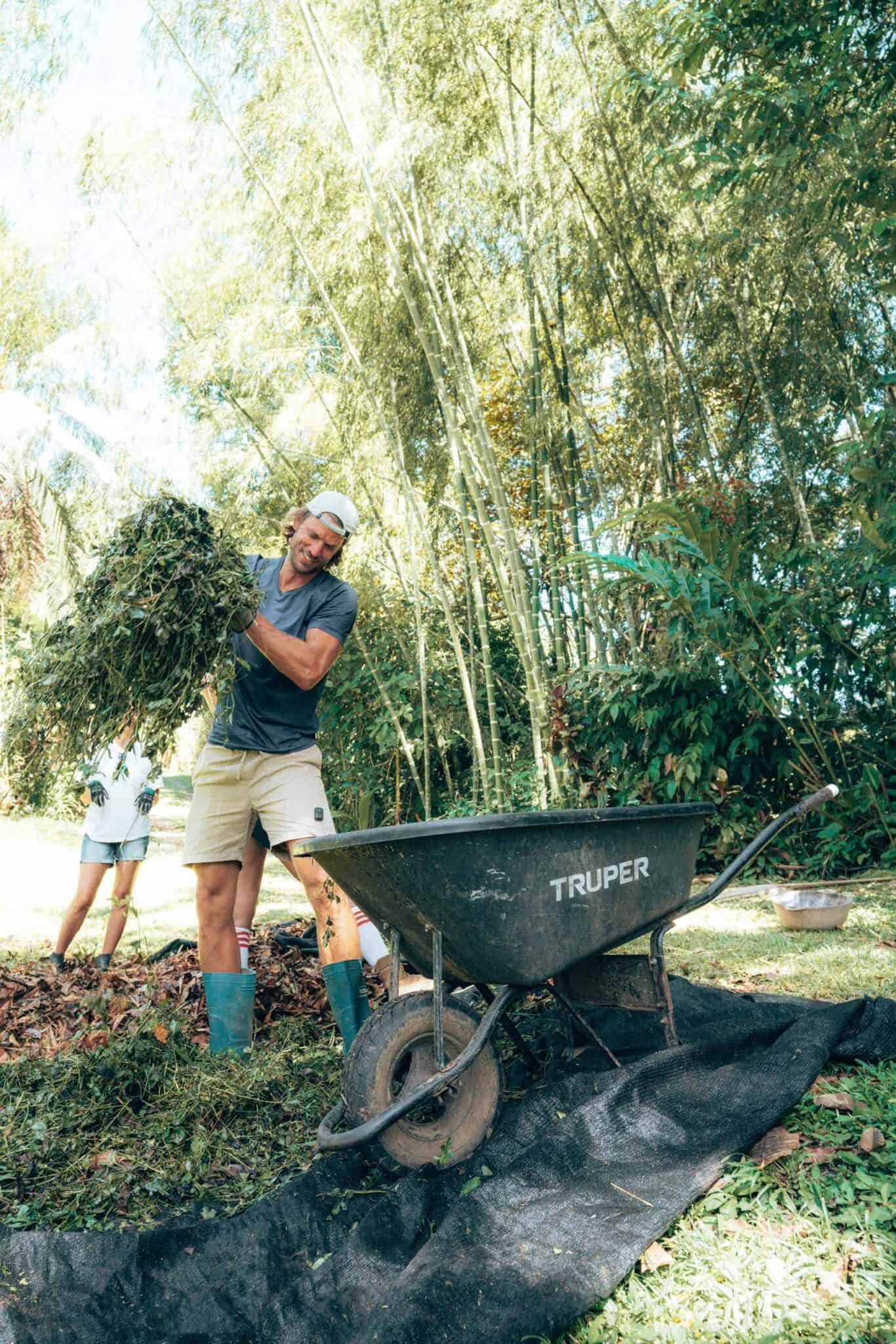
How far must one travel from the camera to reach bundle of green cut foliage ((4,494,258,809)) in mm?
2162

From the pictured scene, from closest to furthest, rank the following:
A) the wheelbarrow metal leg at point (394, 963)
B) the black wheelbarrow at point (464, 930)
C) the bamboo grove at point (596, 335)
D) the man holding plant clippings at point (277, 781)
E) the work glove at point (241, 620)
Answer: the black wheelbarrow at point (464, 930) → the wheelbarrow metal leg at point (394, 963) → the work glove at point (241, 620) → the man holding plant clippings at point (277, 781) → the bamboo grove at point (596, 335)

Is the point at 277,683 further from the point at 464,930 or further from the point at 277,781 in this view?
the point at 464,930

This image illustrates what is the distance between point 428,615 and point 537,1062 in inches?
196

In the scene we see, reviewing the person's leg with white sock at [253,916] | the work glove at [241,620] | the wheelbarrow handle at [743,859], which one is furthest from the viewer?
the person's leg with white sock at [253,916]

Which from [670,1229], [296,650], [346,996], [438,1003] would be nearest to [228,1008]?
[346,996]

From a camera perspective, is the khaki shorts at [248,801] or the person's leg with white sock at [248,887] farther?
the person's leg with white sock at [248,887]

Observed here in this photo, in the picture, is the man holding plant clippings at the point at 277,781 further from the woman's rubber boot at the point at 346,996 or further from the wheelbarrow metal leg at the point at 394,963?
the wheelbarrow metal leg at the point at 394,963

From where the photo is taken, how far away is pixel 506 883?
192 cm

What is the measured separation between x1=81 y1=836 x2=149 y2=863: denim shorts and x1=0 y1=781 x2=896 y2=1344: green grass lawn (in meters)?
1.78

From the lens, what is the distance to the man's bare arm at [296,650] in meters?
2.31

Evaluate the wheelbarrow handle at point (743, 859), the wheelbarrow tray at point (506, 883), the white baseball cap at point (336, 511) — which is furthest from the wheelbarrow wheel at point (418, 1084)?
the white baseball cap at point (336, 511)

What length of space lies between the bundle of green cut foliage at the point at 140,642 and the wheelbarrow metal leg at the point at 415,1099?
3.01 feet

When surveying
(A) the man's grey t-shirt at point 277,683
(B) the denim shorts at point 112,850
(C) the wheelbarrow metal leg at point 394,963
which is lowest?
(C) the wheelbarrow metal leg at point 394,963

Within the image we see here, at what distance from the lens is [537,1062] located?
2357mm
